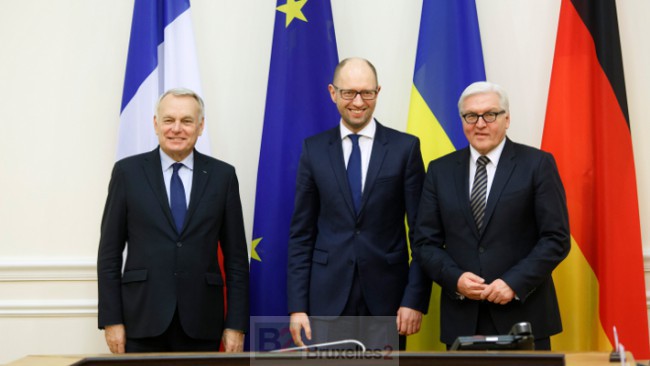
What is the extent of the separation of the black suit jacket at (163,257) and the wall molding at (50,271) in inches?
38.3

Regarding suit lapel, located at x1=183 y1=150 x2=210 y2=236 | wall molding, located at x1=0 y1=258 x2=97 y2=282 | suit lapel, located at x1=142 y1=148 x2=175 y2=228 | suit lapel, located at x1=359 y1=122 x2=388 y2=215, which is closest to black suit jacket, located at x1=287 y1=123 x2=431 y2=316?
suit lapel, located at x1=359 y1=122 x2=388 y2=215

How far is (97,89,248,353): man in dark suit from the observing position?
3.24m

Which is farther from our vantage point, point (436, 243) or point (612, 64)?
point (612, 64)

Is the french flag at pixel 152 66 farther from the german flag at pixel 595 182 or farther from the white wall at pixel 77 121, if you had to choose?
the german flag at pixel 595 182

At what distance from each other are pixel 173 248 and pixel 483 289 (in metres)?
1.20

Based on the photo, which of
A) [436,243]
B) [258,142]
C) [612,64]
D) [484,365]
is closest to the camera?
[484,365]

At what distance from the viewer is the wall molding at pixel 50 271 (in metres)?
4.23

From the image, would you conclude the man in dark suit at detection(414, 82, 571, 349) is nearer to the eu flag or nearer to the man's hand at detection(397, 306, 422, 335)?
the man's hand at detection(397, 306, 422, 335)

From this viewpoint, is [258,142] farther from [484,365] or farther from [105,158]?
[484,365]

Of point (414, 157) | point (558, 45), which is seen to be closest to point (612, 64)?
point (558, 45)

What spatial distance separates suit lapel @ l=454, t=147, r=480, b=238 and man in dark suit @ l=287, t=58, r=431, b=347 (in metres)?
0.18

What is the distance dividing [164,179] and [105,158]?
102 cm

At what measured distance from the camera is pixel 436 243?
127 inches

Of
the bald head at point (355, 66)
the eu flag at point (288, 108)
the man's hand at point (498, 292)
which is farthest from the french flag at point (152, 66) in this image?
the man's hand at point (498, 292)
